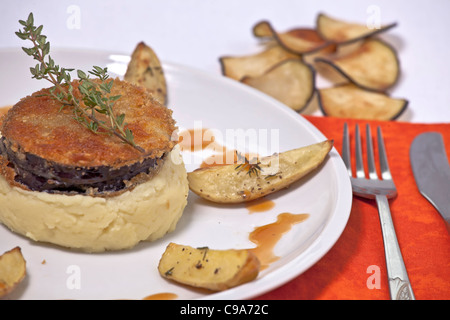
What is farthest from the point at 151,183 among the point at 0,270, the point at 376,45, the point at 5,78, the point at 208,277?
the point at 376,45

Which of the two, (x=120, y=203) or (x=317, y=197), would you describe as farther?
(x=317, y=197)

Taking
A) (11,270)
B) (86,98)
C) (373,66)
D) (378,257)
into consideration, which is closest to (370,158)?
(378,257)

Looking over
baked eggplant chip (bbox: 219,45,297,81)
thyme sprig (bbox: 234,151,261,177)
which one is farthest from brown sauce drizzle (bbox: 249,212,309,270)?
baked eggplant chip (bbox: 219,45,297,81)

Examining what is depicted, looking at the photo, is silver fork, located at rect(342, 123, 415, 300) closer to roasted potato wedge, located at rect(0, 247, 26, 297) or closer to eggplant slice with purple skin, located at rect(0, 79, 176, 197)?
eggplant slice with purple skin, located at rect(0, 79, 176, 197)
